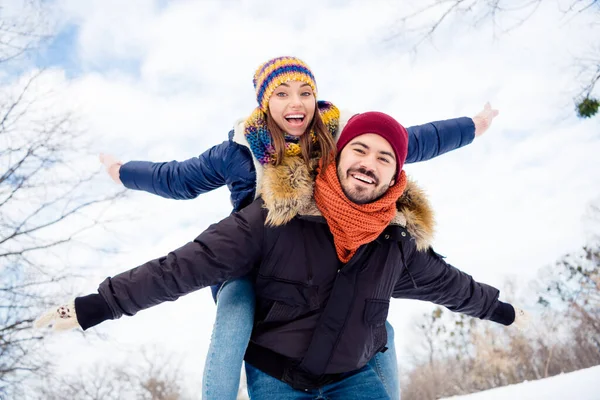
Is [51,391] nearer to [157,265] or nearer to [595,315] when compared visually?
[157,265]

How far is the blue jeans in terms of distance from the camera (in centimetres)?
218

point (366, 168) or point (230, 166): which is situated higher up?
point (230, 166)

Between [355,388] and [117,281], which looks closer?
[117,281]

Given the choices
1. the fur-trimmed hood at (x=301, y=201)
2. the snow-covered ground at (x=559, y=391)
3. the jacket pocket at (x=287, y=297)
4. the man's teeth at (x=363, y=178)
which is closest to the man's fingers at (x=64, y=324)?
the jacket pocket at (x=287, y=297)

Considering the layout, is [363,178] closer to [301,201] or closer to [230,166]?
[301,201]

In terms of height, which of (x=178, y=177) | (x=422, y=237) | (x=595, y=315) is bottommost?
(x=422, y=237)

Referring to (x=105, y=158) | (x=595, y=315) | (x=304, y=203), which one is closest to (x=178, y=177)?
(x=105, y=158)

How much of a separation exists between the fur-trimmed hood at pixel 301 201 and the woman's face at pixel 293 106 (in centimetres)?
36

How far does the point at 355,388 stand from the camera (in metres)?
2.23

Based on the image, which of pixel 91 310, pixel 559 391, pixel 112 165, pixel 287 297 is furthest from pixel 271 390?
pixel 559 391

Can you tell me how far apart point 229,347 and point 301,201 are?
82cm

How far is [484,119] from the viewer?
3168 mm

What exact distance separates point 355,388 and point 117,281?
127 cm

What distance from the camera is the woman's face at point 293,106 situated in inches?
106
